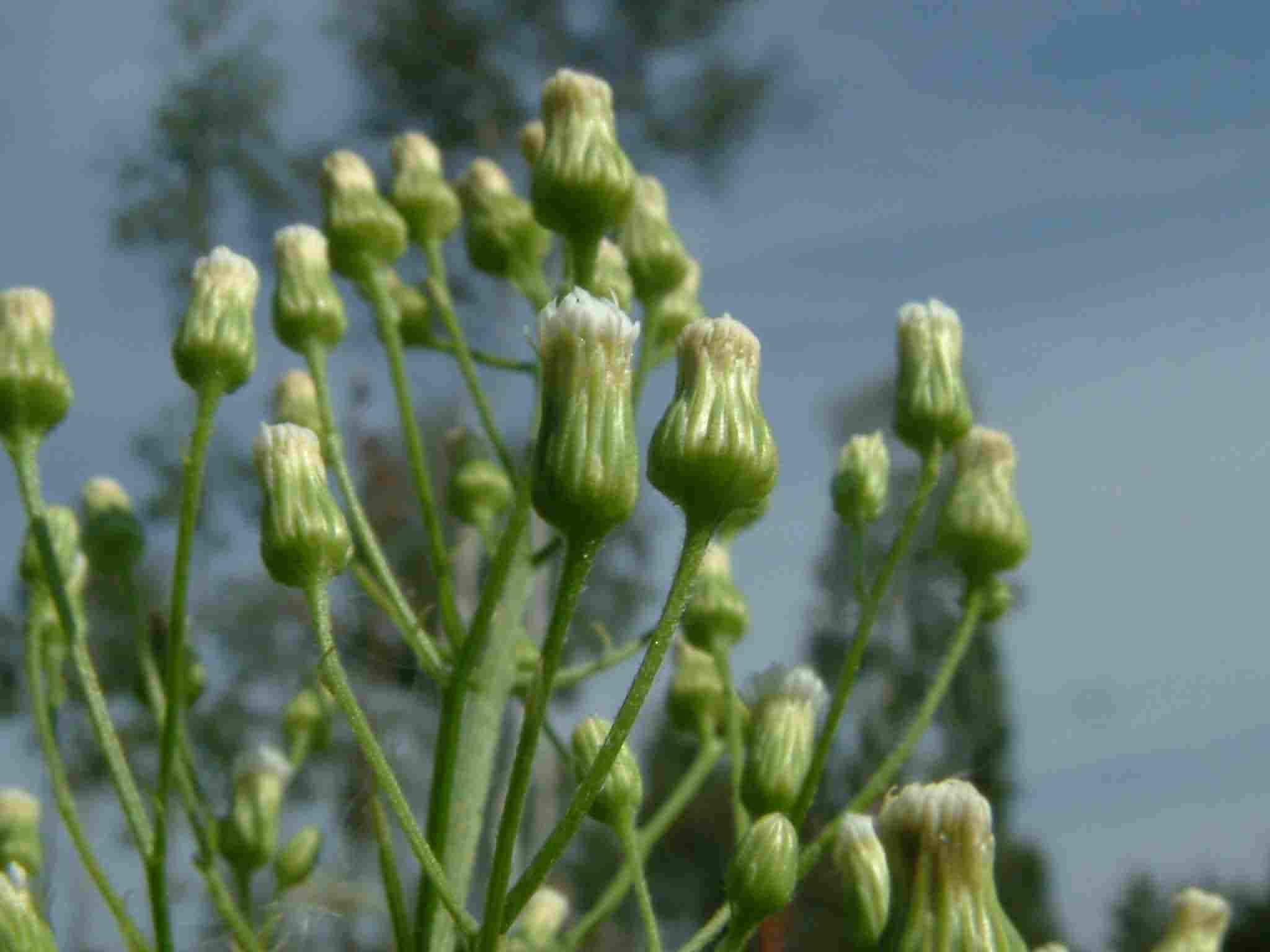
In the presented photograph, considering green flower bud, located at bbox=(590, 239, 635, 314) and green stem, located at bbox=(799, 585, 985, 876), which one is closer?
green stem, located at bbox=(799, 585, 985, 876)

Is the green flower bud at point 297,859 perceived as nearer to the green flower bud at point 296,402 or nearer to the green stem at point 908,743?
the green flower bud at point 296,402

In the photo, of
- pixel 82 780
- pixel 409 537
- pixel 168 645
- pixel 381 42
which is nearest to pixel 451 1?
pixel 381 42

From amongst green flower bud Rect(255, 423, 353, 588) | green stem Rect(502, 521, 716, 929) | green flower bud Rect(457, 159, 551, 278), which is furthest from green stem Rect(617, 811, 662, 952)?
green flower bud Rect(457, 159, 551, 278)

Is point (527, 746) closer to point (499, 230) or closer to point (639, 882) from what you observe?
point (639, 882)

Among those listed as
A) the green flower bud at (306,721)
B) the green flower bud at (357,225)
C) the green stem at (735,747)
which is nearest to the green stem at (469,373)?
the green flower bud at (357,225)

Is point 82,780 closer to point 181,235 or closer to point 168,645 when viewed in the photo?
point 168,645

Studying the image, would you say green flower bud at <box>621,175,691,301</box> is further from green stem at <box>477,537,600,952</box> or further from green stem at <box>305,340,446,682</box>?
green stem at <box>477,537,600,952</box>
